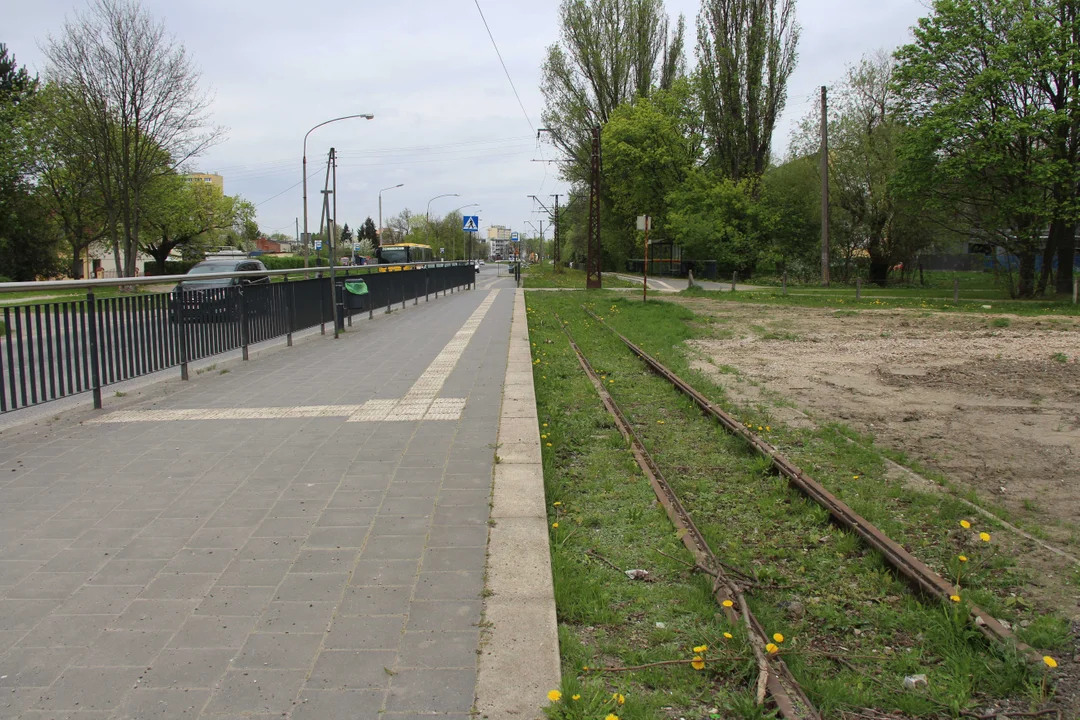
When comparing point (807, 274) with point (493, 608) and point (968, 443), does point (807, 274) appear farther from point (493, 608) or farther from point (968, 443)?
point (493, 608)

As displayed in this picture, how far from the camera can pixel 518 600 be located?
11.3 ft

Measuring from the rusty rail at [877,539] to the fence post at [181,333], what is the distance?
6.21 meters

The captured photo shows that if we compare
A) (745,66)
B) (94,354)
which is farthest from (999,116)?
(94,354)

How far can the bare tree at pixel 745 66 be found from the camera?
4762cm

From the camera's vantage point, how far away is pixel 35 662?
117 inches

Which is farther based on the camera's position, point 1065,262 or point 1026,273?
point 1026,273

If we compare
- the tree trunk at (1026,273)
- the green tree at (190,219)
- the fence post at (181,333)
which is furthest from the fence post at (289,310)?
the green tree at (190,219)

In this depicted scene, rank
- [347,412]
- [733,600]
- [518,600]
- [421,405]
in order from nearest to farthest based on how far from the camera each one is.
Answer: [518,600], [733,600], [347,412], [421,405]

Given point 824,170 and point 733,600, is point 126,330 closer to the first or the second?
point 733,600

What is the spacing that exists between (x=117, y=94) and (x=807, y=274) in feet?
126

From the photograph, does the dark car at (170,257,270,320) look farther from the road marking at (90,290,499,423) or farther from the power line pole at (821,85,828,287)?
the power line pole at (821,85,828,287)

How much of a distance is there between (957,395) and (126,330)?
961 cm

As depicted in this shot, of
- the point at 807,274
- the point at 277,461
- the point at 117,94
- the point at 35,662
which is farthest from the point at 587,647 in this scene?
the point at 807,274

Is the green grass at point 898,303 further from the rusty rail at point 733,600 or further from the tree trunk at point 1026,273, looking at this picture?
the rusty rail at point 733,600
